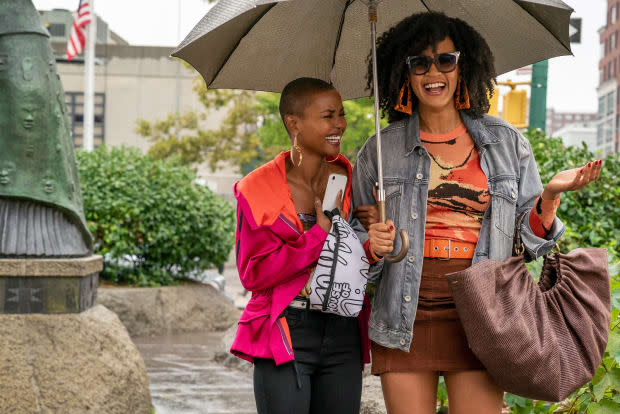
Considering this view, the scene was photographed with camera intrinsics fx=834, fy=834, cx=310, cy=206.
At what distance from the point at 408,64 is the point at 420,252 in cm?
70

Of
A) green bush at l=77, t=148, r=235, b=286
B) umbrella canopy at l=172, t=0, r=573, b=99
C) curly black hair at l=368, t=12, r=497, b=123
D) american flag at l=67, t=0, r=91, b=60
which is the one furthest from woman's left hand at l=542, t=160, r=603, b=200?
american flag at l=67, t=0, r=91, b=60

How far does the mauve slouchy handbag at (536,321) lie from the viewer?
2758 millimetres

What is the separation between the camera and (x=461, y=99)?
3180mm

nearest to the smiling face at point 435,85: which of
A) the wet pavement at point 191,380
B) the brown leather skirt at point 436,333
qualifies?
the brown leather skirt at point 436,333

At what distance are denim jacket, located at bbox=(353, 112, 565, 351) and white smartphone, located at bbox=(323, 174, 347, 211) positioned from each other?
0.07 metres

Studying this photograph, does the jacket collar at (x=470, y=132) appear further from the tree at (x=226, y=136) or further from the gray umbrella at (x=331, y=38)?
the tree at (x=226, y=136)

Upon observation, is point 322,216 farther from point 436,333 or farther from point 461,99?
point 461,99

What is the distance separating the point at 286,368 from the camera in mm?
3057

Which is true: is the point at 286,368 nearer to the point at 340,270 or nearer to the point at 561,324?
the point at 340,270

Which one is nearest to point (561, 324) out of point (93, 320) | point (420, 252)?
point (420, 252)

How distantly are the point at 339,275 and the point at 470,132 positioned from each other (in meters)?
0.74

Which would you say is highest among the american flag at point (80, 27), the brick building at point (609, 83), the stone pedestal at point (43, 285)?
the brick building at point (609, 83)

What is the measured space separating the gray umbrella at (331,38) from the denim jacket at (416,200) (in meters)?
0.49

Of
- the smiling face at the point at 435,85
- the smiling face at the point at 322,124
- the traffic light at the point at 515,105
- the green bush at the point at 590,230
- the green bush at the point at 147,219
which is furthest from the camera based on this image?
the traffic light at the point at 515,105
